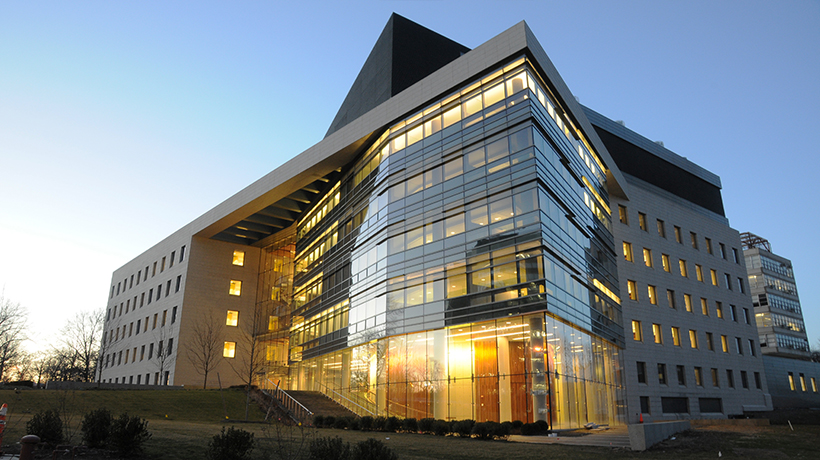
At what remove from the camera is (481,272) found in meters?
28.6

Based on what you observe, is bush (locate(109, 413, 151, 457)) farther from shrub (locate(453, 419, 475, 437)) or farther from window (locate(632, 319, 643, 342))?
window (locate(632, 319, 643, 342))

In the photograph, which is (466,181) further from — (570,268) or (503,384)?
(503,384)

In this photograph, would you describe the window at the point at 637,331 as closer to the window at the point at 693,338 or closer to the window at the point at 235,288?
the window at the point at 693,338

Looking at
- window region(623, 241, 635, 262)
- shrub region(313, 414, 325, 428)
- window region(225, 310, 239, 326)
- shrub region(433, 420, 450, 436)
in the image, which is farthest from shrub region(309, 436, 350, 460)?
window region(225, 310, 239, 326)

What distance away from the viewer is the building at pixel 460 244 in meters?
27.3

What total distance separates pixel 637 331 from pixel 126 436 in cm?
3948

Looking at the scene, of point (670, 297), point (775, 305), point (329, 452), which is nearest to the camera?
point (329, 452)

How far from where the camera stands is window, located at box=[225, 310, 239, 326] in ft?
194

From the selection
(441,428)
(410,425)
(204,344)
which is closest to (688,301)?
(410,425)

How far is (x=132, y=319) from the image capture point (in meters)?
69.2

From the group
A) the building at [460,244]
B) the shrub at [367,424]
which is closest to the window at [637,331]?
the building at [460,244]

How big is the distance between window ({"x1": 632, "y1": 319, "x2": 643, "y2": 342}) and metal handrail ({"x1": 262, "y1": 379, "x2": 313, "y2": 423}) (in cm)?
2572

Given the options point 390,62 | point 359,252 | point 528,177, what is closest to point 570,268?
point 528,177

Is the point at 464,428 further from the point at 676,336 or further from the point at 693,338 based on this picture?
the point at 693,338
